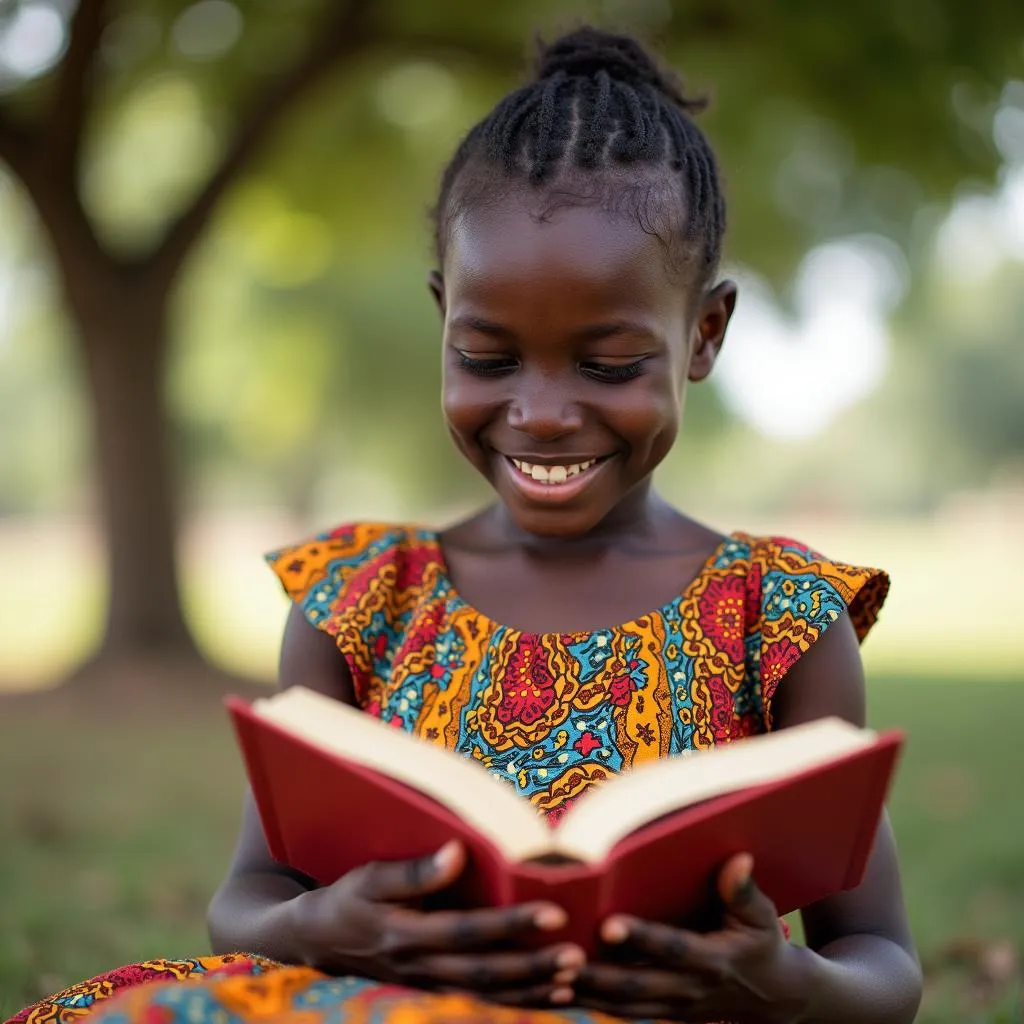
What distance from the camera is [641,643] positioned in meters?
1.83

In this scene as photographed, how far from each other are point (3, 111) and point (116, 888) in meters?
5.38

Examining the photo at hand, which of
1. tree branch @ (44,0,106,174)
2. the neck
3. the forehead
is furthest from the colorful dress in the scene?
tree branch @ (44,0,106,174)

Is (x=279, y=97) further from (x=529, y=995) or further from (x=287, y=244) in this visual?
(x=529, y=995)

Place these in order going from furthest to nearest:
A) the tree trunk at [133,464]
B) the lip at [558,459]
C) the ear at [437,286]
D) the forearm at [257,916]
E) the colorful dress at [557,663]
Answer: the tree trunk at [133,464] < the ear at [437,286] < the lip at [558,459] < the colorful dress at [557,663] < the forearm at [257,916]

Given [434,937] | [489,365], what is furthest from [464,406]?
[434,937]

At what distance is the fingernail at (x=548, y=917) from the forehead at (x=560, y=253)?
0.81m

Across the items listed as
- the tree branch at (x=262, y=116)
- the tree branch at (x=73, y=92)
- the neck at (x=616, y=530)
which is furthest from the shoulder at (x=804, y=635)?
the tree branch at (x=262, y=116)

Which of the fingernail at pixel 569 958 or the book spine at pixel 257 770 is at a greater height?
the book spine at pixel 257 770

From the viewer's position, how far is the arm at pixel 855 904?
1.66 metres

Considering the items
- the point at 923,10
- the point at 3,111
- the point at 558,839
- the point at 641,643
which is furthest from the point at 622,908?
the point at 3,111

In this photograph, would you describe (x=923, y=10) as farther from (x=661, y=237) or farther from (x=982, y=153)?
(x=661, y=237)

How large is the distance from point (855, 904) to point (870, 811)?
1.33ft

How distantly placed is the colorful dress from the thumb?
1.08ft

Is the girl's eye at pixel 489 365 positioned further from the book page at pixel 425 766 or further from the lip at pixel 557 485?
the book page at pixel 425 766
